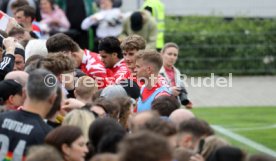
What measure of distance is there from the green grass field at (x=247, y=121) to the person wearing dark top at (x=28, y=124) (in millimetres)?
7839

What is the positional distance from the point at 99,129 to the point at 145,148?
1.99 m

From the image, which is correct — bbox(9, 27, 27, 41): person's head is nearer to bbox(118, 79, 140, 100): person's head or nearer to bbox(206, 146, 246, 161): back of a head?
bbox(118, 79, 140, 100): person's head

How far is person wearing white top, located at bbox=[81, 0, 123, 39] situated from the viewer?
21969 mm

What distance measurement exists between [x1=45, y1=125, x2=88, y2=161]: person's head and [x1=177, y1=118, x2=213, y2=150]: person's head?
0.81 meters

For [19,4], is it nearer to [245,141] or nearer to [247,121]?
[245,141]

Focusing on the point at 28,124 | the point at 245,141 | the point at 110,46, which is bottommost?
the point at 245,141

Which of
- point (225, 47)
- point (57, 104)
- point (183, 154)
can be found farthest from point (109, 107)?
point (225, 47)

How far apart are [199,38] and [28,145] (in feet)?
53.7

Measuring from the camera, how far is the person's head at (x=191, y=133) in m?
8.91

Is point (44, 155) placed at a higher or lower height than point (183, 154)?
higher

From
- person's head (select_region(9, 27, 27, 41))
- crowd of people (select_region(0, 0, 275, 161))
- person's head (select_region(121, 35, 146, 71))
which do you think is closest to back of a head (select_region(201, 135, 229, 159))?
crowd of people (select_region(0, 0, 275, 161))

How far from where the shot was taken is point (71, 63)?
36.6 feet

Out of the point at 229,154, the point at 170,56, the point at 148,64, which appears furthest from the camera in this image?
the point at 170,56

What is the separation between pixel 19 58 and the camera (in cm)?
1305
